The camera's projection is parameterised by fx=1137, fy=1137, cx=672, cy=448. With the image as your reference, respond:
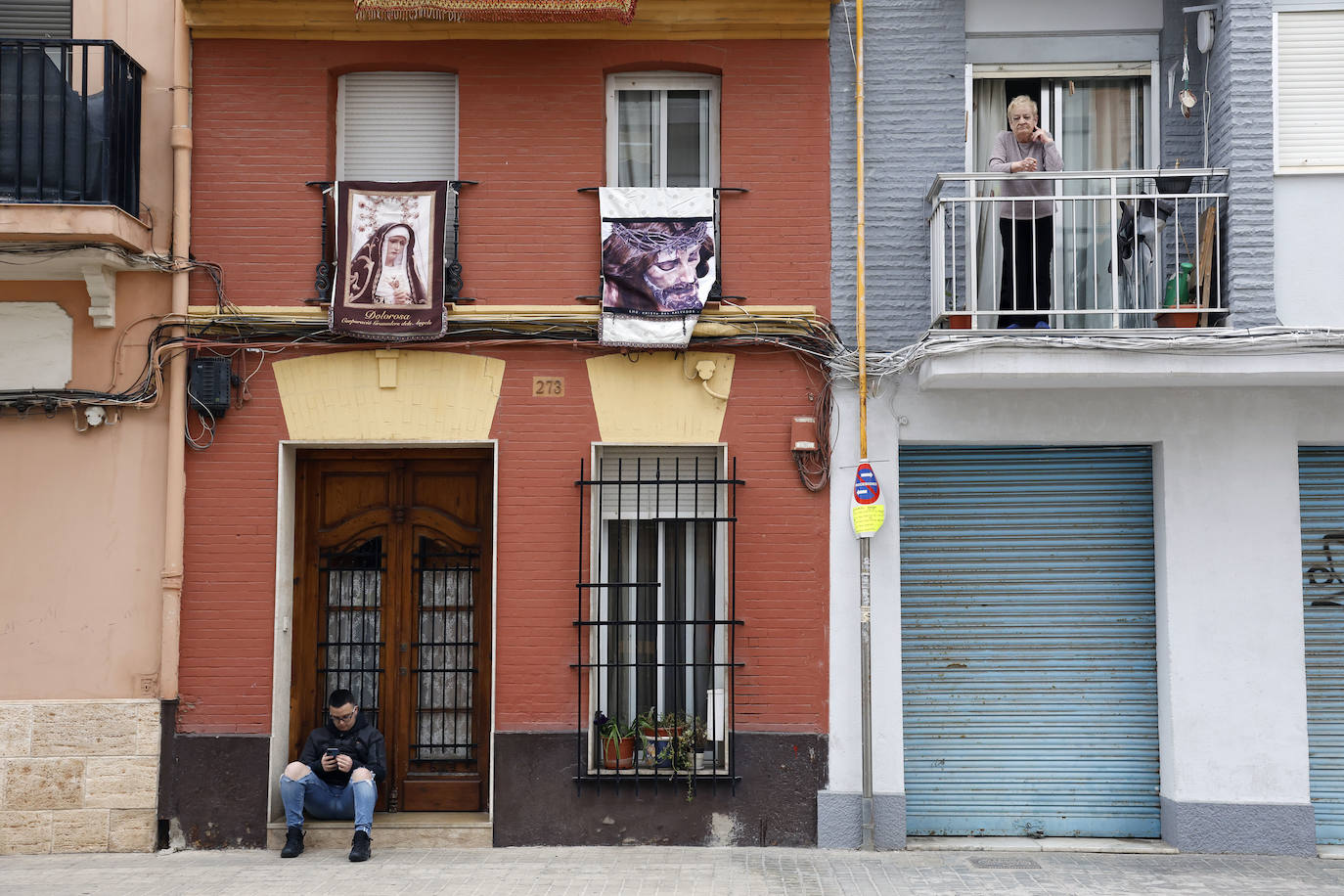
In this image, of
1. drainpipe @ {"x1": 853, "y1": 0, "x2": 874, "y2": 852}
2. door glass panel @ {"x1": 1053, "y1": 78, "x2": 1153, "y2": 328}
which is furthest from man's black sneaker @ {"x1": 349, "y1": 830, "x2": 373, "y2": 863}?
door glass panel @ {"x1": 1053, "y1": 78, "x2": 1153, "y2": 328}

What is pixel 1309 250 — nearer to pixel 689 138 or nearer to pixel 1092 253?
pixel 1092 253

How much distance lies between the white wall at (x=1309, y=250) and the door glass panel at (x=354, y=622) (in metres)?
6.99

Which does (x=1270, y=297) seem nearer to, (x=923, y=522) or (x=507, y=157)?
(x=923, y=522)

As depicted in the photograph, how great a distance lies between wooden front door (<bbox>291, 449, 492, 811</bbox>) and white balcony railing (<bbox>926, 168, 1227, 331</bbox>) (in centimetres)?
390

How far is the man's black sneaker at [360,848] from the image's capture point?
25.7 ft

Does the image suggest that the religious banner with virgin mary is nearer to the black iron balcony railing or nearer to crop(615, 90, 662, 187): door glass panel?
crop(615, 90, 662, 187): door glass panel

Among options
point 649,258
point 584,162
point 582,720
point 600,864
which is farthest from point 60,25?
point 600,864

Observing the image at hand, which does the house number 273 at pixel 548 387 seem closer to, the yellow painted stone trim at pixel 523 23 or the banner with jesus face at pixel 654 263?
the banner with jesus face at pixel 654 263

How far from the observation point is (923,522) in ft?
28.4

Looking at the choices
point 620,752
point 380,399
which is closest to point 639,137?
point 380,399

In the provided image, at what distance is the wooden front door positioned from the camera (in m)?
8.75

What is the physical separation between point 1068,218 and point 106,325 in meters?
7.26

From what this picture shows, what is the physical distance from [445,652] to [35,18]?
585 centimetres

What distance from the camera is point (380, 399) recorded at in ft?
27.7
